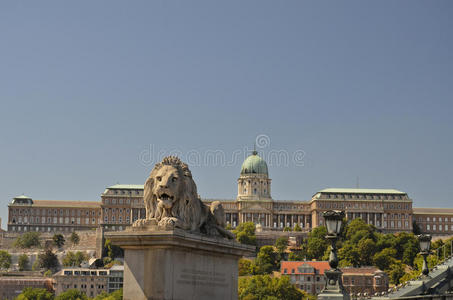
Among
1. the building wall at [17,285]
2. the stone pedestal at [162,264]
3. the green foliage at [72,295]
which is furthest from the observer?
the building wall at [17,285]

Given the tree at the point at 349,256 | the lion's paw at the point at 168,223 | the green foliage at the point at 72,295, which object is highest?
A: the tree at the point at 349,256

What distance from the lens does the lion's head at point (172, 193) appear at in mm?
22000

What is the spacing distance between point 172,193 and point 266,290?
10812cm

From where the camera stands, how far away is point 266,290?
419 feet

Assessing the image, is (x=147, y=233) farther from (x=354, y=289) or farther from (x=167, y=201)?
(x=354, y=289)

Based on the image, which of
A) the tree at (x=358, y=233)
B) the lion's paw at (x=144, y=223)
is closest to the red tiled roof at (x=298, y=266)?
the tree at (x=358, y=233)

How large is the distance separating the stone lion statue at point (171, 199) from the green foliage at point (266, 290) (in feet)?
327

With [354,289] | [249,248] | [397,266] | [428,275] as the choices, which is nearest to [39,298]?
[354,289]

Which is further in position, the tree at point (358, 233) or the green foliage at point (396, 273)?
the tree at point (358, 233)

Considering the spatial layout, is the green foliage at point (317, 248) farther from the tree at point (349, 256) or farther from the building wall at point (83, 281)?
the building wall at point (83, 281)

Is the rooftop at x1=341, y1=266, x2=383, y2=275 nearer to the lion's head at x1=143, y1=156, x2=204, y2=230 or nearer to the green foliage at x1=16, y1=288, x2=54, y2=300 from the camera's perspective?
the green foliage at x1=16, y1=288, x2=54, y2=300

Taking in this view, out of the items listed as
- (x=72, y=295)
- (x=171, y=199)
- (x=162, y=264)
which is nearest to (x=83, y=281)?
(x=72, y=295)

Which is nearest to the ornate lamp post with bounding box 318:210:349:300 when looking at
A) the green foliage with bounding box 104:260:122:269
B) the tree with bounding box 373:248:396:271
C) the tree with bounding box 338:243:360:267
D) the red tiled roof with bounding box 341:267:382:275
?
the red tiled roof with bounding box 341:267:382:275

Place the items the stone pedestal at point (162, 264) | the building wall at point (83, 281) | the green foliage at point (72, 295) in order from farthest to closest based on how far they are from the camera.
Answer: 1. the building wall at point (83, 281)
2. the green foliage at point (72, 295)
3. the stone pedestal at point (162, 264)
